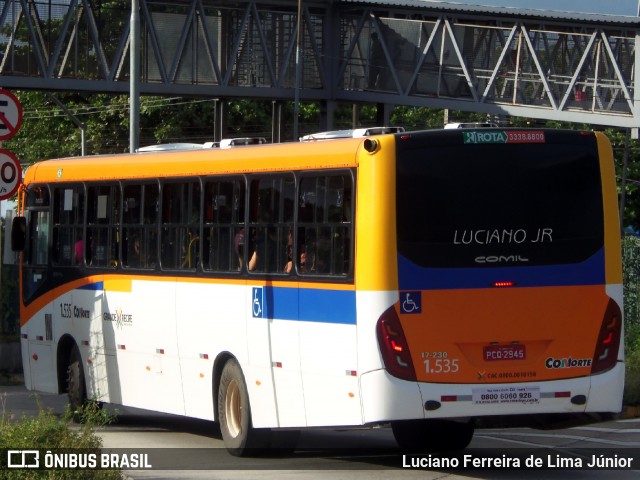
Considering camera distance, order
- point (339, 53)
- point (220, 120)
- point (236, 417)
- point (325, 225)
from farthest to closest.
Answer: point (339, 53) → point (220, 120) → point (236, 417) → point (325, 225)

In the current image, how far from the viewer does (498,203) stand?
11859 mm

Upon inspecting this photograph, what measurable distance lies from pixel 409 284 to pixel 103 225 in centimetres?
620

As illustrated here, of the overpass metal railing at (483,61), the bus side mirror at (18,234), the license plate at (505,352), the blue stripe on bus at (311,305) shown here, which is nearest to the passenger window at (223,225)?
the blue stripe on bus at (311,305)

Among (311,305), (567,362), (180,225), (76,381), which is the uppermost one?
(180,225)

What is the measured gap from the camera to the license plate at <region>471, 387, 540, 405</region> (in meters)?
11.5

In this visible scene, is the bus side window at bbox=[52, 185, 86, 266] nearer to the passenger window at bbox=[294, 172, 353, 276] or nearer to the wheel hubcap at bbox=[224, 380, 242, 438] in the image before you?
the wheel hubcap at bbox=[224, 380, 242, 438]

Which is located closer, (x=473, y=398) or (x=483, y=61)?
(x=473, y=398)

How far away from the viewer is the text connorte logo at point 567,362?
11758 mm

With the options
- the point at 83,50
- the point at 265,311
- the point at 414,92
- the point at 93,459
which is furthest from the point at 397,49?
the point at 93,459

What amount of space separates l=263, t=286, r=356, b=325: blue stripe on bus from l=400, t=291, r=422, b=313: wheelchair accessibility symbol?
445mm

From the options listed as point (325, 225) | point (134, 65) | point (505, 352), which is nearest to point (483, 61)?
point (134, 65)

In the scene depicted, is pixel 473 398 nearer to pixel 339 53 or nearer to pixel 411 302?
pixel 411 302

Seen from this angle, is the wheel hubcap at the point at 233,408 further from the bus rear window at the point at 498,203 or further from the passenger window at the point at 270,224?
the bus rear window at the point at 498,203

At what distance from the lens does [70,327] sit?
57.7 feet
